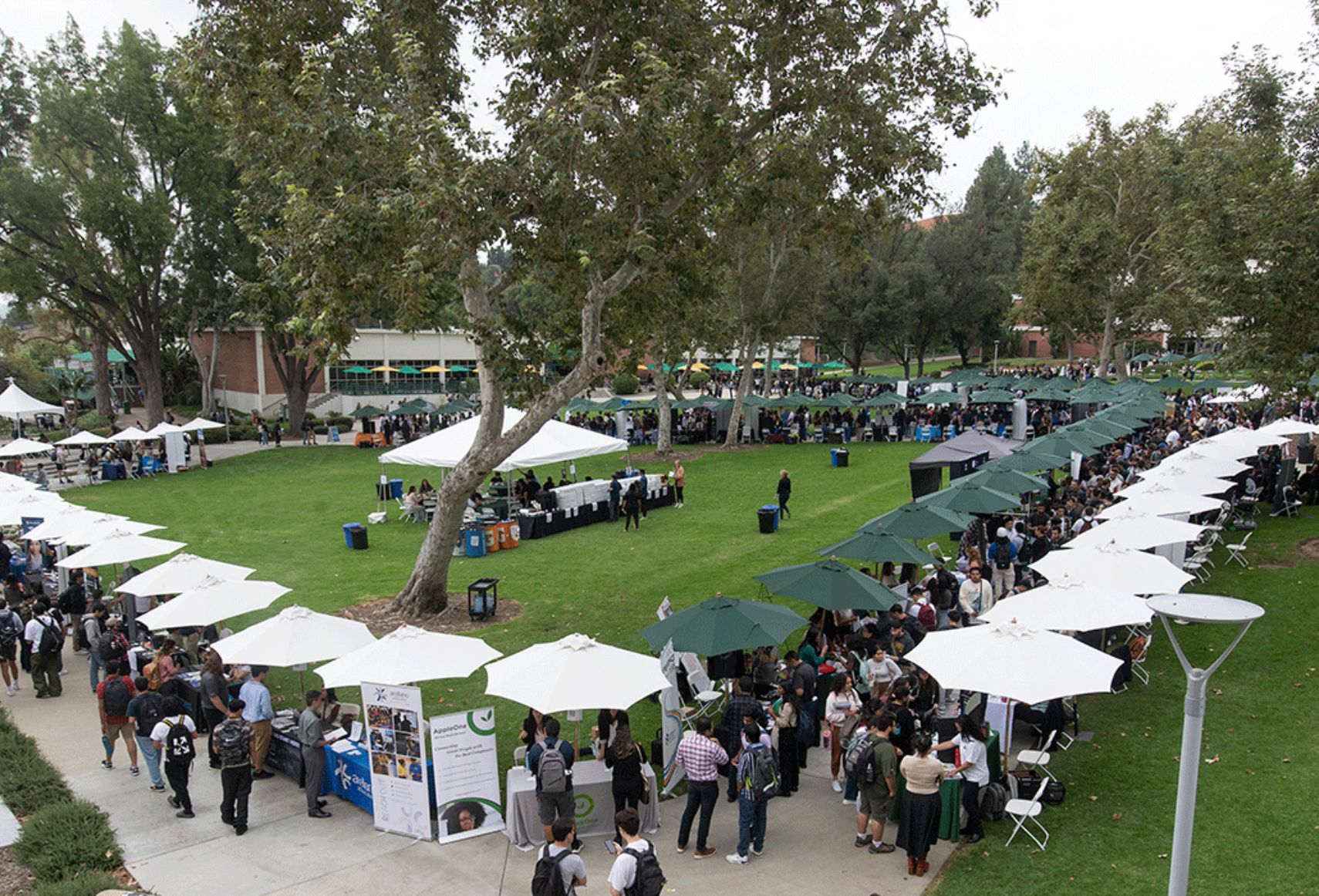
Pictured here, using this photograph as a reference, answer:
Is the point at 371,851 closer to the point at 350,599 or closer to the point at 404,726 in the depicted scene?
the point at 404,726

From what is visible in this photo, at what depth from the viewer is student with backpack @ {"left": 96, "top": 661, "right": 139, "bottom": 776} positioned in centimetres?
1059

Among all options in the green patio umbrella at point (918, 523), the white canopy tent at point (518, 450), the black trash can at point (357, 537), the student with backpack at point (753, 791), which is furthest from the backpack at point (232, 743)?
the black trash can at point (357, 537)

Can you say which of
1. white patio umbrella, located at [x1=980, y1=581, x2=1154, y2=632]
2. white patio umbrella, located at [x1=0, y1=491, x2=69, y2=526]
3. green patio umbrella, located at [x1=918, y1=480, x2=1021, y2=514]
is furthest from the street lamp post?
white patio umbrella, located at [x1=0, y1=491, x2=69, y2=526]

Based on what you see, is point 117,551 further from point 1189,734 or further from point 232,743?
point 1189,734

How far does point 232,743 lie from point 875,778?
20.6 feet

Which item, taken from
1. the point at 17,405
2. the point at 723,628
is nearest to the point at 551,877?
the point at 723,628

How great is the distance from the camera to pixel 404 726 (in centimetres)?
902

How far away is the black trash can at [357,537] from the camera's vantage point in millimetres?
21438

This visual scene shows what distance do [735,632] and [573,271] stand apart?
23.6 feet

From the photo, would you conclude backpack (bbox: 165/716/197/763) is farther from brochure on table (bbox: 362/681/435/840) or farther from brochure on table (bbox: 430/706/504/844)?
brochure on table (bbox: 430/706/504/844)

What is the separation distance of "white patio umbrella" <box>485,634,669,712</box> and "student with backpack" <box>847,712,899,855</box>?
2.00 meters

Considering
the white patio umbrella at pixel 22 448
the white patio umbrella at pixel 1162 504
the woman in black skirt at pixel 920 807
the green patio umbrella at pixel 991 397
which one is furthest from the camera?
the green patio umbrella at pixel 991 397

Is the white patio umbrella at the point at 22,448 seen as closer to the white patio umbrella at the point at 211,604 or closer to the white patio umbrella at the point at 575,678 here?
the white patio umbrella at the point at 211,604

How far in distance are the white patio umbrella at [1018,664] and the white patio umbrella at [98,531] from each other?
527 inches
